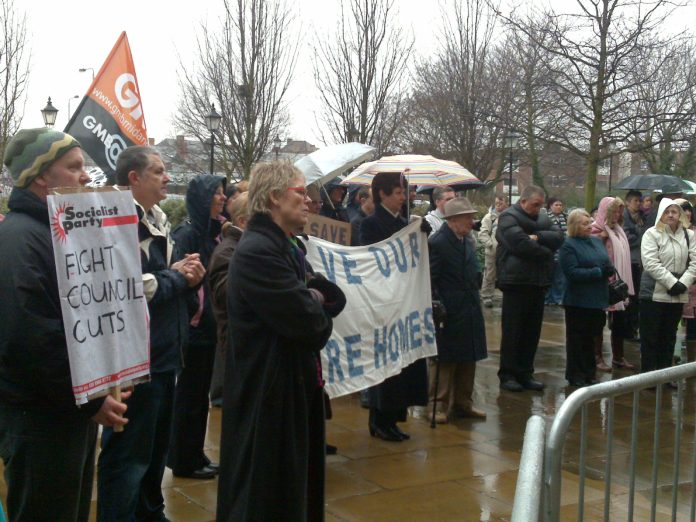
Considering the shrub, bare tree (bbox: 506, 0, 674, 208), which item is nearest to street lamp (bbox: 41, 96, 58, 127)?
the shrub

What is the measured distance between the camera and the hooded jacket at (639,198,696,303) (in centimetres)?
866

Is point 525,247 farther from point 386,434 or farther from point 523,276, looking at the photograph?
point 386,434

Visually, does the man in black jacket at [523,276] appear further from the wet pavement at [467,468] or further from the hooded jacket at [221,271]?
the hooded jacket at [221,271]

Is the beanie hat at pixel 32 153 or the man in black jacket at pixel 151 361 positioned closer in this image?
the beanie hat at pixel 32 153

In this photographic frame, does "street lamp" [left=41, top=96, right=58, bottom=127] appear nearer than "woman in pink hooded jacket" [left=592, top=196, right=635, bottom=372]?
No

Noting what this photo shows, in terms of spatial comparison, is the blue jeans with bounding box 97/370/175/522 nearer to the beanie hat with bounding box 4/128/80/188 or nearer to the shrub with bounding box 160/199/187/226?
the beanie hat with bounding box 4/128/80/188

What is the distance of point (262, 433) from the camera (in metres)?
3.75

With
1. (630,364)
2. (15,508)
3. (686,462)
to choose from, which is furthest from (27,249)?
(630,364)

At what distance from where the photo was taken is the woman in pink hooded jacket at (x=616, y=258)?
9789 millimetres

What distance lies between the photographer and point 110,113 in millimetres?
5703

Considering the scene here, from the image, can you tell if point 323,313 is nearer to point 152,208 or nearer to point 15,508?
point 152,208

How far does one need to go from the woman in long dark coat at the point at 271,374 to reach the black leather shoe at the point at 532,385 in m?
5.16

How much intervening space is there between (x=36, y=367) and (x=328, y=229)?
165 inches

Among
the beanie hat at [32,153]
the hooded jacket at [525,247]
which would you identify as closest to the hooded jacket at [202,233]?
the beanie hat at [32,153]
